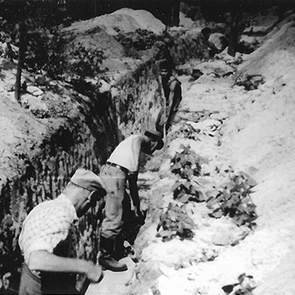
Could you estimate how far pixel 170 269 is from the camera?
3.51 metres

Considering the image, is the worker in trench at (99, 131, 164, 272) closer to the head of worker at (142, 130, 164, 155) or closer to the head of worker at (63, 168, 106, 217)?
the head of worker at (142, 130, 164, 155)

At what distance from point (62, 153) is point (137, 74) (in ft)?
12.7

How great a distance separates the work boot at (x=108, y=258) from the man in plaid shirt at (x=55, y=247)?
1.83m

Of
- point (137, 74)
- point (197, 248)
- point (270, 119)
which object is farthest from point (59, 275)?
point (137, 74)

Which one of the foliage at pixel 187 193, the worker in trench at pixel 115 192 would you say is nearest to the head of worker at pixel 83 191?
the worker in trench at pixel 115 192

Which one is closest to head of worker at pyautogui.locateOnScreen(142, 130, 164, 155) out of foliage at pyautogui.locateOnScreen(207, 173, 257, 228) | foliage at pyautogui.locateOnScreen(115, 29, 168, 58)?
foliage at pyautogui.locateOnScreen(207, 173, 257, 228)

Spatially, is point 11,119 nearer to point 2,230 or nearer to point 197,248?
point 2,230

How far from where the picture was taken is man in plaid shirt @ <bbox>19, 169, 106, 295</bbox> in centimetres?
193

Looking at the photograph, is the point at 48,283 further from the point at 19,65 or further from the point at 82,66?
the point at 82,66

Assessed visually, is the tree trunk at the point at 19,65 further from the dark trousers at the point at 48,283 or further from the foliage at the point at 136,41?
the foliage at the point at 136,41

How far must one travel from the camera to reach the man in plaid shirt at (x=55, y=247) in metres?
1.93

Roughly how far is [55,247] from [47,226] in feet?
0.44

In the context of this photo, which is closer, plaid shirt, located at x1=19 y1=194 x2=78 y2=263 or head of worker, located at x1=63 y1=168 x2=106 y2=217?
plaid shirt, located at x1=19 y1=194 x2=78 y2=263

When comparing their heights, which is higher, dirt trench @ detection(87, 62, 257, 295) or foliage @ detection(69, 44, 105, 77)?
foliage @ detection(69, 44, 105, 77)
